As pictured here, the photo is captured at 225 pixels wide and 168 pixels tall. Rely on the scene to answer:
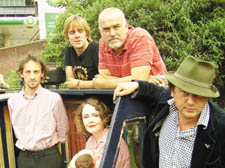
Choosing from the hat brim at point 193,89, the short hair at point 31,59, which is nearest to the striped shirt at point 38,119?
the short hair at point 31,59

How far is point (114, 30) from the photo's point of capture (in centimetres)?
233

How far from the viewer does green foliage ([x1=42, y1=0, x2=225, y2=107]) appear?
214 inches

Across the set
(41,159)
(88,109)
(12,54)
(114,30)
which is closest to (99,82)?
(88,109)

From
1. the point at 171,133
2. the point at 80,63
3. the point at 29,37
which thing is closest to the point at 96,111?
the point at 171,133

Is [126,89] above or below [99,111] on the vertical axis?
above

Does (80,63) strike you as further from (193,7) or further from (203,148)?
(193,7)

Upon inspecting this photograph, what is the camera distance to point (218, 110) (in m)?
1.67

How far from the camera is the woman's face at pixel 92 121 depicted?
228 cm

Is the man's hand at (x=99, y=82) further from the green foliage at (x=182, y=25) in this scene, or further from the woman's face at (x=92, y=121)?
the green foliage at (x=182, y=25)

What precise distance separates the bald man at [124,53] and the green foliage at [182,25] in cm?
313

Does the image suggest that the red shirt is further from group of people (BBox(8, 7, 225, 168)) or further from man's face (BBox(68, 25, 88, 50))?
man's face (BBox(68, 25, 88, 50))

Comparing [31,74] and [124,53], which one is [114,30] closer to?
[124,53]

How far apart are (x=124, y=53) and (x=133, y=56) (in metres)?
0.14

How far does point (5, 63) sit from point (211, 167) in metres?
20.8
